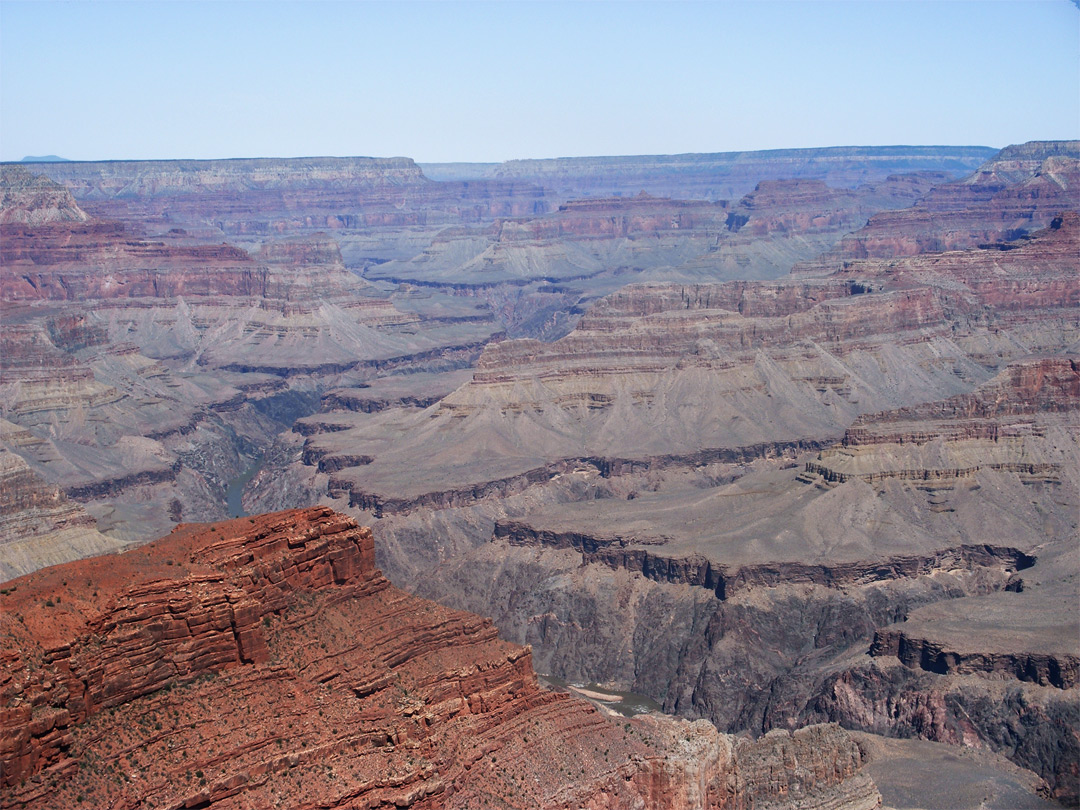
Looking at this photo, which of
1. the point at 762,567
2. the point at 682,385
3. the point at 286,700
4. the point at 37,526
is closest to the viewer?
the point at 286,700

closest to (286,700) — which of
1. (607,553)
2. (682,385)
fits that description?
(607,553)

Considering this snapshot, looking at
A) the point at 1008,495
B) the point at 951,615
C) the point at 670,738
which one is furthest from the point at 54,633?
the point at 1008,495

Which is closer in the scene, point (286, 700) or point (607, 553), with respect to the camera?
point (286, 700)

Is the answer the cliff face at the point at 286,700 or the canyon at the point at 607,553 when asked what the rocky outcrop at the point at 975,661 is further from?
the cliff face at the point at 286,700

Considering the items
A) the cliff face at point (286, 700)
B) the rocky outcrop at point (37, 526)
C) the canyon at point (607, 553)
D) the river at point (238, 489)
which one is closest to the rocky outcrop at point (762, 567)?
the canyon at point (607, 553)

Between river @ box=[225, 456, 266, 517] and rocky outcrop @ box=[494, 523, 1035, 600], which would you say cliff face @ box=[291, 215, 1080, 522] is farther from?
rocky outcrop @ box=[494, 523, 1035, 600]

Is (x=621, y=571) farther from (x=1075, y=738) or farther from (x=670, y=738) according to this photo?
(x=670, y=738)

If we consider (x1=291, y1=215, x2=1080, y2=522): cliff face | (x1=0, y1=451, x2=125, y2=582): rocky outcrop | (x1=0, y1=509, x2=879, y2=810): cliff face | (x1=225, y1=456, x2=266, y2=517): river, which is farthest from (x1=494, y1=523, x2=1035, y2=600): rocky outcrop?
(x1=225, y1=456, x2=266, y2=517): river

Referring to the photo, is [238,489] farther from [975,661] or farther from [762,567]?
[975,661]
